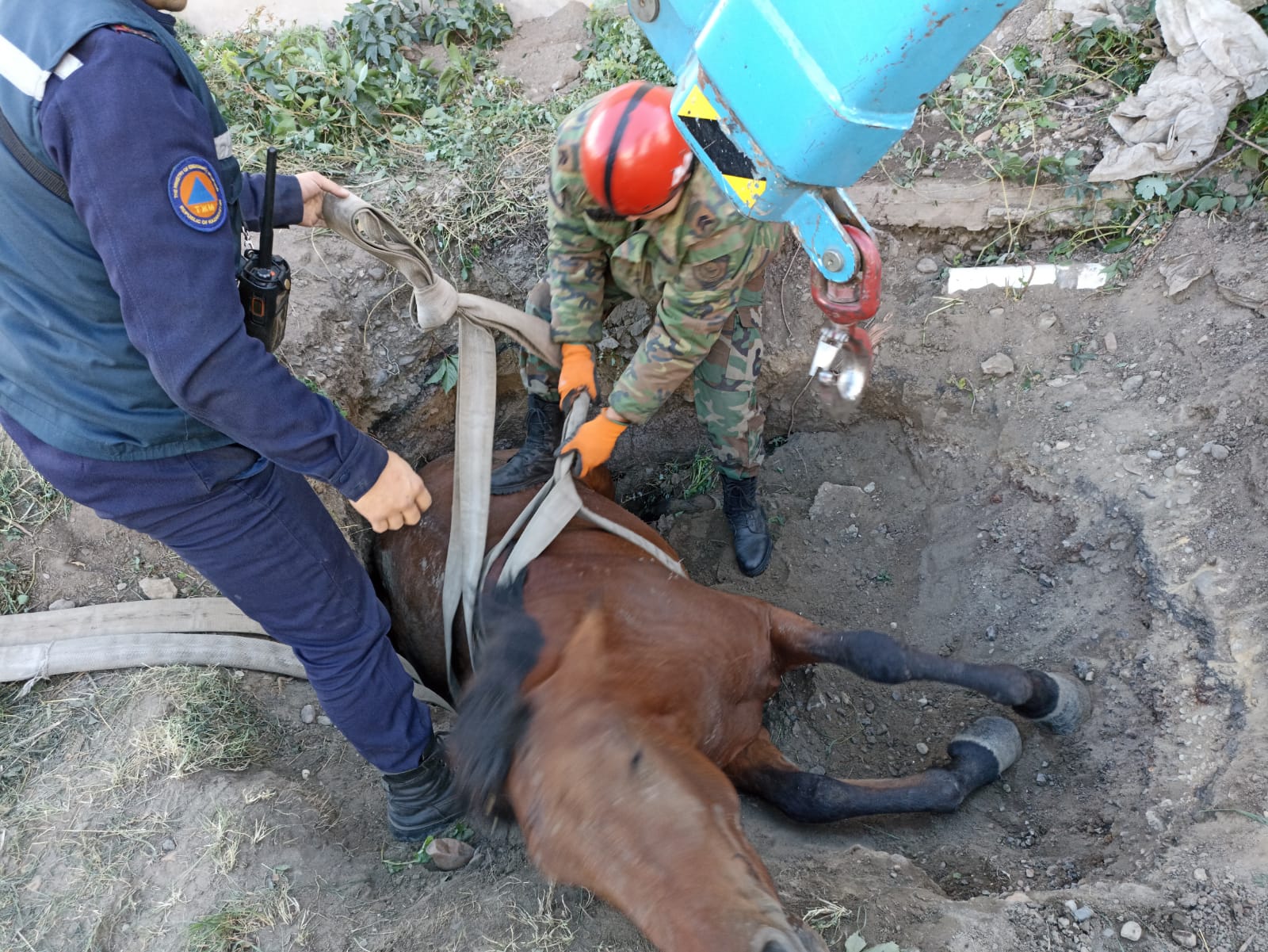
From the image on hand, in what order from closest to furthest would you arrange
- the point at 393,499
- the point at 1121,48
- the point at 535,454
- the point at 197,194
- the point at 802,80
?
1. the point at 802,80
2. the point at 197,194
3. the point at 393,499
4. the point at 535,454
5. the point at 1121,48

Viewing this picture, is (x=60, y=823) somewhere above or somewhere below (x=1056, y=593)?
above

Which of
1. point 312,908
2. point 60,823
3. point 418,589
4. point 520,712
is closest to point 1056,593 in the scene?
point 520,712

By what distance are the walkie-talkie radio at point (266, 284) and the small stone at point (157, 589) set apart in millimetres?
1642

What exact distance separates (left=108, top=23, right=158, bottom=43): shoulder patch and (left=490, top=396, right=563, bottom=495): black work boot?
207cm

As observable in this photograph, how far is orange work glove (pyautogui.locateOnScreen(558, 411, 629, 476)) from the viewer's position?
2.99 meters

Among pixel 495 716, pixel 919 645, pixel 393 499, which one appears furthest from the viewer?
pixel 919 645

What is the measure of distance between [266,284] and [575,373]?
1.37m

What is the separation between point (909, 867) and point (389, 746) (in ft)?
5.53

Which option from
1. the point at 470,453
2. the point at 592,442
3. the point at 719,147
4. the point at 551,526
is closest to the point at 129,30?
the point at 719,147

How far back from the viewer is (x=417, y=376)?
3963 millimetres

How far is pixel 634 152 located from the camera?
234 centimetres

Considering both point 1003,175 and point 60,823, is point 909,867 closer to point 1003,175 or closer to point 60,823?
point 60,823

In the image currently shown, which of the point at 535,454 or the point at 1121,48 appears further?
the point at 1121,48

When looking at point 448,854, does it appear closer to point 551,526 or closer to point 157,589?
point 551,526
